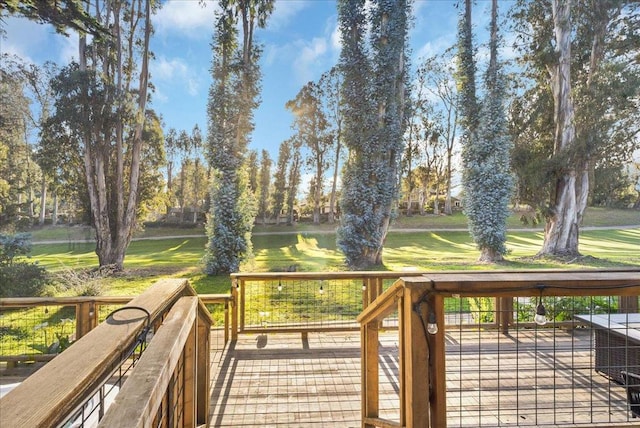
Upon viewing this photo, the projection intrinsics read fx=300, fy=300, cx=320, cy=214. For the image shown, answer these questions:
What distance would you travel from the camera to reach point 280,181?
6039mm

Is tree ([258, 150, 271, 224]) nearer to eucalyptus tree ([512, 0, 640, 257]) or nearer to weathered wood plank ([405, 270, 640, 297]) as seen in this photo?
eucalyptus tree ([512, 0, 640, 257])

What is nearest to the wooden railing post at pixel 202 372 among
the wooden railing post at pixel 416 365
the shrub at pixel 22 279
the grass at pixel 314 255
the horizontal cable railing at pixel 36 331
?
the wooden railing post at pixel 416 365

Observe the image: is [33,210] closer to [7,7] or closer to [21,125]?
[21,125]

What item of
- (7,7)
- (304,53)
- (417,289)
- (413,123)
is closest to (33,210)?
(7,7)

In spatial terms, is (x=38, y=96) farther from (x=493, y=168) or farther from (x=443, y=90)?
(x=493, y=168)

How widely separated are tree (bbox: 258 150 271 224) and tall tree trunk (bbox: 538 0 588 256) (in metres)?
5.17

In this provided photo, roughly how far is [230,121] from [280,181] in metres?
1.48

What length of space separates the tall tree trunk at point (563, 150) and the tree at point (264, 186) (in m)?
5.17


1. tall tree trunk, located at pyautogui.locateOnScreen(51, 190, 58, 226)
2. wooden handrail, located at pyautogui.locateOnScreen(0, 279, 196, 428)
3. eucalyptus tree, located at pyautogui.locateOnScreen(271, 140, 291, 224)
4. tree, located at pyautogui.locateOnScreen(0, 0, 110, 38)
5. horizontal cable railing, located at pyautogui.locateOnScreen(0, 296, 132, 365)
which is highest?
tree, located at pyautogui.locateOnScreen(0, 0, 110, 38)

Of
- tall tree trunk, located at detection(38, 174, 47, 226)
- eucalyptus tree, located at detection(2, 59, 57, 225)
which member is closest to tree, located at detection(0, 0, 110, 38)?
eucalyptus tree, located at detection(2, 59, 57, 225)

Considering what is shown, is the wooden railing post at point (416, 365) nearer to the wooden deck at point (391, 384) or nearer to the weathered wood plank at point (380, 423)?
the weathered wood plank at point (380, 423)

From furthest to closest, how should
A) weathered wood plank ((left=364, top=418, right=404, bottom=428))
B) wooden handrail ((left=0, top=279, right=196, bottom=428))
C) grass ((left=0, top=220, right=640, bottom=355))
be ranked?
1. grass ((left=0, top=220, right=640, bottom=355))
2. weathered wood plank ((left=364, top=418, right=404, bottom=428))
3. wooden handrail ((left=0, top=279, right=196, bottom=428))

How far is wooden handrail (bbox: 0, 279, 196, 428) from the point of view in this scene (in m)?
0.43

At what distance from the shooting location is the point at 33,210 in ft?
13.9
